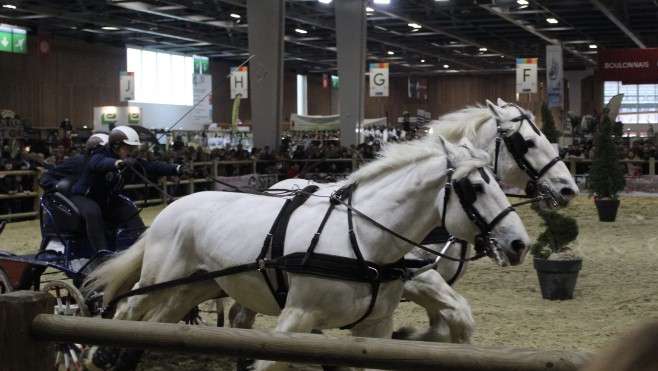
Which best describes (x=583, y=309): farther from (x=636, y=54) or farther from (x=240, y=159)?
(x=636, y=54)

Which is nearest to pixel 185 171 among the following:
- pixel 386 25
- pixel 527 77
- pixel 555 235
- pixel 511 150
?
pixel 511 150

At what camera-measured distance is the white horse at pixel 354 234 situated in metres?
4.29

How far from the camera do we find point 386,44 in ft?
137

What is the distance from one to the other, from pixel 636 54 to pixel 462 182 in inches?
1090

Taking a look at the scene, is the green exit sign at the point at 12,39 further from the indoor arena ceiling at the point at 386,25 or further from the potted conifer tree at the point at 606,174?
the potted conifer tree at the point at 606,174

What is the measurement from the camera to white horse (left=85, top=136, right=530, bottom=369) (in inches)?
169

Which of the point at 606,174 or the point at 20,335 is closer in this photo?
the point at 20,335

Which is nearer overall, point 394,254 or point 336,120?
point 394,254

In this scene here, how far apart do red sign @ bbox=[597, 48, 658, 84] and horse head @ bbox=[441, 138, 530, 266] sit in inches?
1076

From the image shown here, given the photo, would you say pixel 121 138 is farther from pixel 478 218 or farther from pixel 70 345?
pixel 478 218

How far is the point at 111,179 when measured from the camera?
6664 mm

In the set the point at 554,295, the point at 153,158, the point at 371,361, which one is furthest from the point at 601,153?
the point at 371,361

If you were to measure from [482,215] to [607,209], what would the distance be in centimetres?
1292

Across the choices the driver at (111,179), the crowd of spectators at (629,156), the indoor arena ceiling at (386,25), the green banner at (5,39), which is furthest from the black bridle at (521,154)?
the green banner at (5,39)
